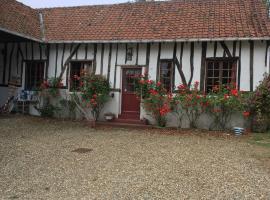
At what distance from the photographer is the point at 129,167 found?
545cm

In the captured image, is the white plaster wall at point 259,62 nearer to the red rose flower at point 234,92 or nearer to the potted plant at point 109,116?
the red rose flower at point 234,92

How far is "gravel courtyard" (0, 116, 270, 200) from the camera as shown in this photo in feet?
14.0

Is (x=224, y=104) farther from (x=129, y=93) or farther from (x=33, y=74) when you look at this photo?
(x=33, y=74)

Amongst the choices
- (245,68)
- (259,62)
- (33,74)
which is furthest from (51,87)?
(259,62)

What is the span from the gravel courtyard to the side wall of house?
270cm

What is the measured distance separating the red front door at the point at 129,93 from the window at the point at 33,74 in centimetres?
367

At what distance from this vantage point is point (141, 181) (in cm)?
468

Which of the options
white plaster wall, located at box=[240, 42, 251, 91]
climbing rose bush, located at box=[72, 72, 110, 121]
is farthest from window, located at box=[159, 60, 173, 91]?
white plaster wall, located at box=[240, 42, 251, 91]

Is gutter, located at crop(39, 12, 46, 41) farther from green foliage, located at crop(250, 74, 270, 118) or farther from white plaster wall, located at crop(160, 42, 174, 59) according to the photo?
green foliage, located at crop(250, 74, 270, 118)

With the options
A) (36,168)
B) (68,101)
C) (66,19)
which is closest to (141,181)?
(36,168)

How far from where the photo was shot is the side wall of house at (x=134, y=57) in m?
10.2

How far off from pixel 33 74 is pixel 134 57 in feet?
14.8

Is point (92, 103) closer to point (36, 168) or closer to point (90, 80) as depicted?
point (90, 80)

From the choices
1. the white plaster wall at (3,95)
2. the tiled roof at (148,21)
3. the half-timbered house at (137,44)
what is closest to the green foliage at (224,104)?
the half-timbered house at (137,44)
